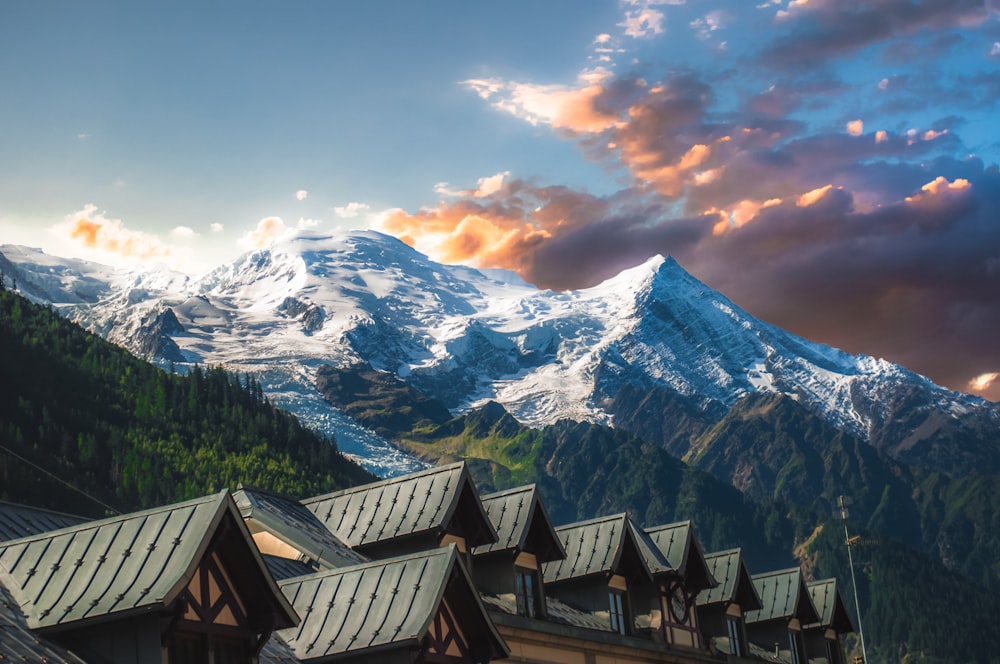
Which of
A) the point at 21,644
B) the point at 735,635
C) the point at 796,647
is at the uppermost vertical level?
the point at 21,644

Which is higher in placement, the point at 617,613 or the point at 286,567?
the point at 286,567

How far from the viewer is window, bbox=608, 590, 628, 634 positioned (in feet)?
148

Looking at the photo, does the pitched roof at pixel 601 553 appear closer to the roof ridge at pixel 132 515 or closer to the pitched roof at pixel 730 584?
the pitched roof at pixel 730 584

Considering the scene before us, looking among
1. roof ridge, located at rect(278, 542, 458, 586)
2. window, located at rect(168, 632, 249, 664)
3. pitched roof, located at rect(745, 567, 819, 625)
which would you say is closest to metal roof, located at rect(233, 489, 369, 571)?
roof ridge, located at rect(278, 542, 458, 586)

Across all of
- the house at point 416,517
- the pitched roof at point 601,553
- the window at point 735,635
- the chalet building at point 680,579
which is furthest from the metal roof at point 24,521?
the window at point 735,635

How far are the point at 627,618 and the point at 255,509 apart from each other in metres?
13.7

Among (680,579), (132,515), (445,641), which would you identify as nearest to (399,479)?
(445,641)

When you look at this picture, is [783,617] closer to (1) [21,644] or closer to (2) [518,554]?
(2) [518,554]

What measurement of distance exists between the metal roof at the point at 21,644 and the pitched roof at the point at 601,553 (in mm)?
23668

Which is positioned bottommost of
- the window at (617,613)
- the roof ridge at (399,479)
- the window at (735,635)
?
the window at (735,635)

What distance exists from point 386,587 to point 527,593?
13591 mm

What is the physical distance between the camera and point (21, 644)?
22.2 metres

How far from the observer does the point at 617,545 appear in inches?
1754

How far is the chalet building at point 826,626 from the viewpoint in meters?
64.4
